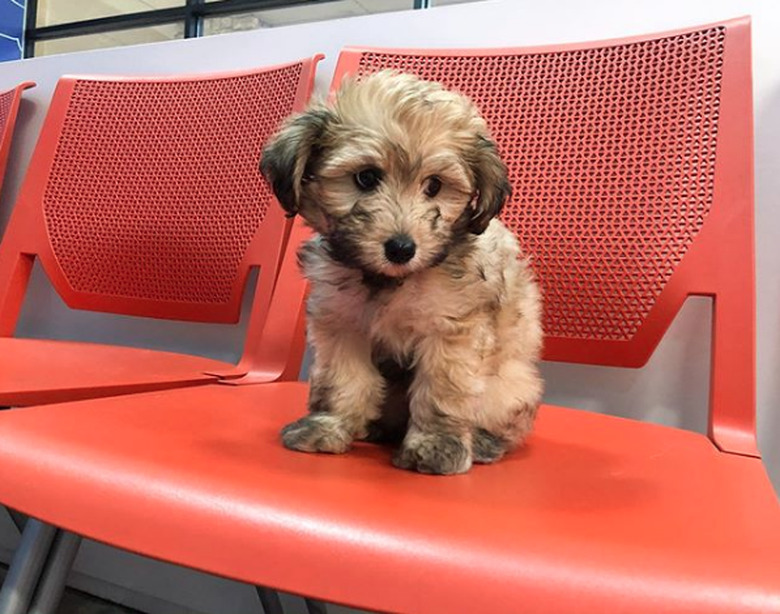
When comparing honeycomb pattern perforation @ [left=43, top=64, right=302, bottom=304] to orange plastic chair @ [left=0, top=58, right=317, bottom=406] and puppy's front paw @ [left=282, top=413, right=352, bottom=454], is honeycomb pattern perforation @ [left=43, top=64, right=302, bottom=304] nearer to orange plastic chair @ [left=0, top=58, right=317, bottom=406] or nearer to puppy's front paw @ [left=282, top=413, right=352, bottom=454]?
orange plastic chair @ [left=0, top=58, right=317, bottom=406]

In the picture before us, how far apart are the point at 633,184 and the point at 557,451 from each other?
1.99 ft

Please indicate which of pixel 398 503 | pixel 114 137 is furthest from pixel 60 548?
pixel 114 137

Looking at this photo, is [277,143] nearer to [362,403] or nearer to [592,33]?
[362,403]

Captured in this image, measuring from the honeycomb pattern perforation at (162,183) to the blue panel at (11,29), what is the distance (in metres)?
1.71

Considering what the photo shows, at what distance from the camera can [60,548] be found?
2.95 feet

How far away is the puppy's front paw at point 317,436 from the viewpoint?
897 millimetres

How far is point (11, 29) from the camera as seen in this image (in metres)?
3.36

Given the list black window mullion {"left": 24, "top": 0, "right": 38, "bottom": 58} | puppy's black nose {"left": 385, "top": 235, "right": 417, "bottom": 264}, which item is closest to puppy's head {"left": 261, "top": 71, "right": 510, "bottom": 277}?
puppy's black nose {"left": 385, "top": 235, "right": 417, "bottom": 264}

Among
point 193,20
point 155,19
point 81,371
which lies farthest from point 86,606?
point 155,19

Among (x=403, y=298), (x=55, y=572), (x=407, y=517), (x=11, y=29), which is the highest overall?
(x=11, y=29)

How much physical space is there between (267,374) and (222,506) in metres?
0.80

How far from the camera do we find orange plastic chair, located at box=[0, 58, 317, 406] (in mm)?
1642

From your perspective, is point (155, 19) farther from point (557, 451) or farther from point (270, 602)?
point (557, 451)

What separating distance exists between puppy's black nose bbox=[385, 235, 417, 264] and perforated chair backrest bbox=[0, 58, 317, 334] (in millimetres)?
760
